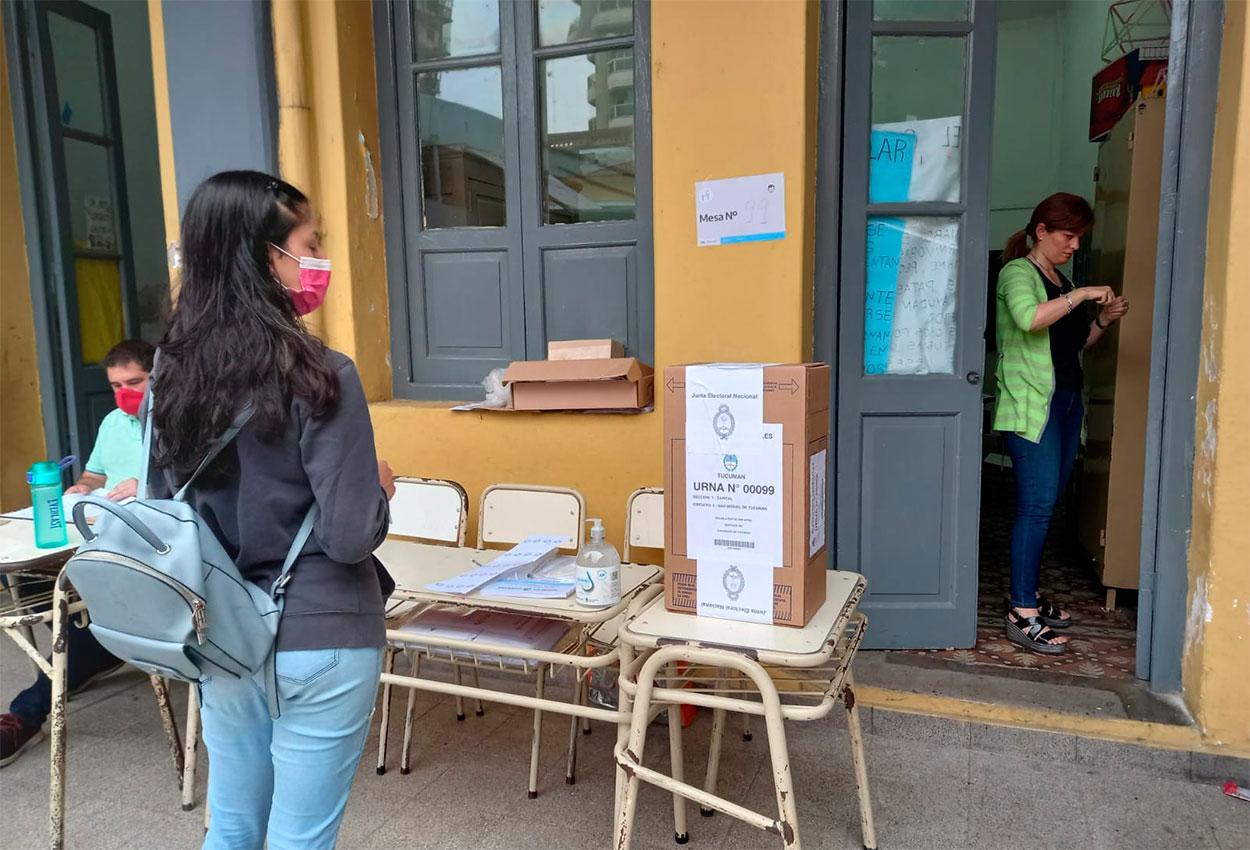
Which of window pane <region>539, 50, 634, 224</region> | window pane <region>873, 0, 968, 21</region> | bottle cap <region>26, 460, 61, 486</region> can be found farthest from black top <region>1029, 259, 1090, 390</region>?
bottle cap <region>26, 460, 61, 486</region>

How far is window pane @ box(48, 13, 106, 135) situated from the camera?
4234 mm

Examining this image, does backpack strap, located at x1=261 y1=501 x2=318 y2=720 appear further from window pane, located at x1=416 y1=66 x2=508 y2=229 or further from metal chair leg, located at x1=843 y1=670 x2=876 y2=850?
window pane, located at x1=416 y1=66 x2=508 y2=229

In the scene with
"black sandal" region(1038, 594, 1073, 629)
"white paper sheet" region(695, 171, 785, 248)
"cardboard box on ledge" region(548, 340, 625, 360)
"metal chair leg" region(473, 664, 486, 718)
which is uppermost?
"white paper sheet" region(695, 171, 785, 248)

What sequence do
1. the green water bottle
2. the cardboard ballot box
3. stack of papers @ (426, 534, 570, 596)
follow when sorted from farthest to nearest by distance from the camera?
the green water bottle, stack of papers @ (426, 534, 570, 596), the cardboard ballot box

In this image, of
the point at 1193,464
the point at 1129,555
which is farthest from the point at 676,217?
the point at 1129,555

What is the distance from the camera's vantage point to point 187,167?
3.46m

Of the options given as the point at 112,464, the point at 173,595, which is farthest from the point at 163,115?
the point at 173,595

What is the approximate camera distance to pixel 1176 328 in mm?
2623

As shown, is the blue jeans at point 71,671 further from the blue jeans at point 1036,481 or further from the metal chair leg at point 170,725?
the blue jeans at point 1036,481

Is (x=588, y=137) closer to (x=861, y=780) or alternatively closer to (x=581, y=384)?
(x=581, y=384)

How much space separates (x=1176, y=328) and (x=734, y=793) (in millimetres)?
2021

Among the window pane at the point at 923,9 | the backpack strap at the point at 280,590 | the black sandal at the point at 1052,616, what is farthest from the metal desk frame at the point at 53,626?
the black sandal at the point at 1052,616

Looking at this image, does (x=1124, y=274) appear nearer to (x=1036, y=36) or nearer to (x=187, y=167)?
(x=187, y=167)

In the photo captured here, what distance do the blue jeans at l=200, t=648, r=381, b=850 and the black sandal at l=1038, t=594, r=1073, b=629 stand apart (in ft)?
9.67
